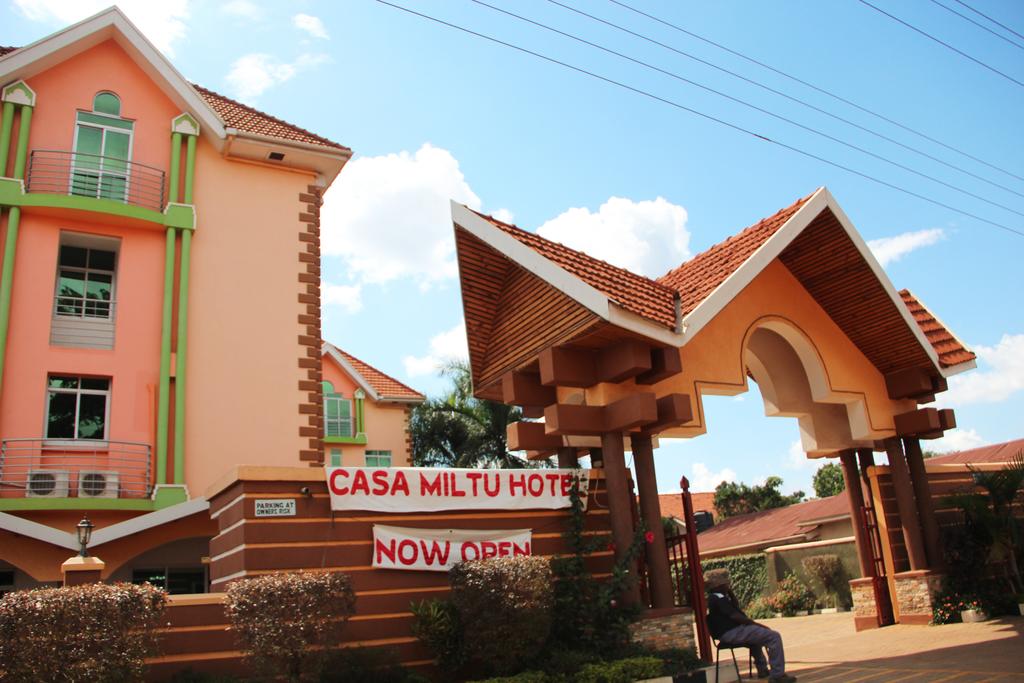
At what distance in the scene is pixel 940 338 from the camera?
14.8 meters

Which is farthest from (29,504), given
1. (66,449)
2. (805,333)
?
(805,333)

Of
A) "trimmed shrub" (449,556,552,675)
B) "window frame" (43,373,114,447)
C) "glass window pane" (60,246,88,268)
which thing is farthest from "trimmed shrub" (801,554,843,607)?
"glass window pane" (60,246,88,268)

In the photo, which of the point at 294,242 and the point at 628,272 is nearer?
the point at 628,272

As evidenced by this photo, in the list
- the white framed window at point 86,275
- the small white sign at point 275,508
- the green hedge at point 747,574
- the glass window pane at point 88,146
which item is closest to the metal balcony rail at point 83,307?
the white framed window at point 86,275

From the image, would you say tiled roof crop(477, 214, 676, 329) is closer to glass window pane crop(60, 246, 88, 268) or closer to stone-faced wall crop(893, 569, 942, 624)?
stone-faced wall crop(893, 569, 942, 624)

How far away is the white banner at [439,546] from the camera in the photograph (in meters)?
9.41

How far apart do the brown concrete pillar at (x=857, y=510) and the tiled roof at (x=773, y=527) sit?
1027 centimetres

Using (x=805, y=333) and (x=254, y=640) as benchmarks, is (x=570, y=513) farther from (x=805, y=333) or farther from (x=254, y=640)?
(x=805, y=333)

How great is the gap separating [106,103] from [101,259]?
3.25 meters

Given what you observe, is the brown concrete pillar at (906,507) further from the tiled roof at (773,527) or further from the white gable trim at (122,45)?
the white gable trim at (122,45)

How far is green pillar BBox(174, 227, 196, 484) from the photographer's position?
16.0 m

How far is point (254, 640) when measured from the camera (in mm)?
7449

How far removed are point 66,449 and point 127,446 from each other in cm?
102

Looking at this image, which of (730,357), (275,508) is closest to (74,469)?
(275,508)
